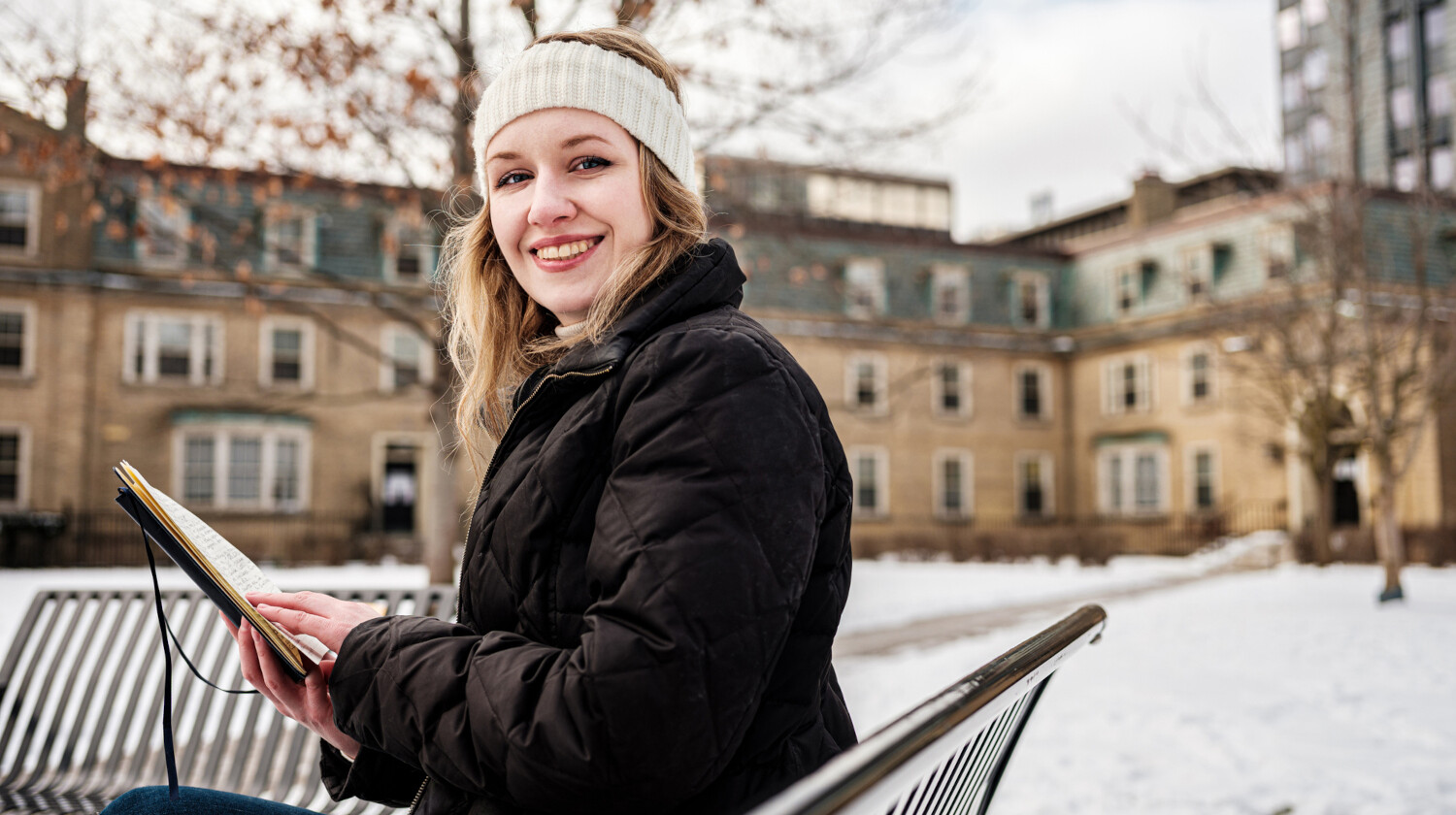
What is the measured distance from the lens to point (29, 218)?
26312mm

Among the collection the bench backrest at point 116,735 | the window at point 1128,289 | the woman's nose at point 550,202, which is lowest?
the bench backrest at point 116,735

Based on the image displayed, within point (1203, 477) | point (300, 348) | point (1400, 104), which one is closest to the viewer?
point (300, 348)

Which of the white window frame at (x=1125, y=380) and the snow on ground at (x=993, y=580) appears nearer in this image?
the snow on ground at (x=993, y=580)

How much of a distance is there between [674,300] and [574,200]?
317 mm

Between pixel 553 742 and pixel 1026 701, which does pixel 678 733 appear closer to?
pixel 553 742

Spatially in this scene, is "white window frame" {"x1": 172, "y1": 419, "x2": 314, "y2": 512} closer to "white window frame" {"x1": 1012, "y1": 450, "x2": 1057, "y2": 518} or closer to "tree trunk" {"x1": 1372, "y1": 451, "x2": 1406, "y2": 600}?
"white window frame" {"x1": 1012, "y1": 450, "x2": 1057, "y2": 518}

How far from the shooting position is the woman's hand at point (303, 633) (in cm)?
177

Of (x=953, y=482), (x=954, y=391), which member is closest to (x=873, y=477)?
(x=953, y=482)

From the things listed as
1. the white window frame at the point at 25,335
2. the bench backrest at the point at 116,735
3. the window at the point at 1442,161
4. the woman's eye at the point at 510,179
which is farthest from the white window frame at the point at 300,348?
the window at the point at 1442,161

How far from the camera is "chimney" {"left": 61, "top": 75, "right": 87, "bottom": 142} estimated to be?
7.44m

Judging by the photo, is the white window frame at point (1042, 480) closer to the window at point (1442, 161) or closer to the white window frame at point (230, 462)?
the window at point (1442, 161)

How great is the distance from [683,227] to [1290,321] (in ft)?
50.9

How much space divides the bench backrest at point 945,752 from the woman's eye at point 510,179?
1151mm

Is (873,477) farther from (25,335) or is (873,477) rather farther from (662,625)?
(662,625)
